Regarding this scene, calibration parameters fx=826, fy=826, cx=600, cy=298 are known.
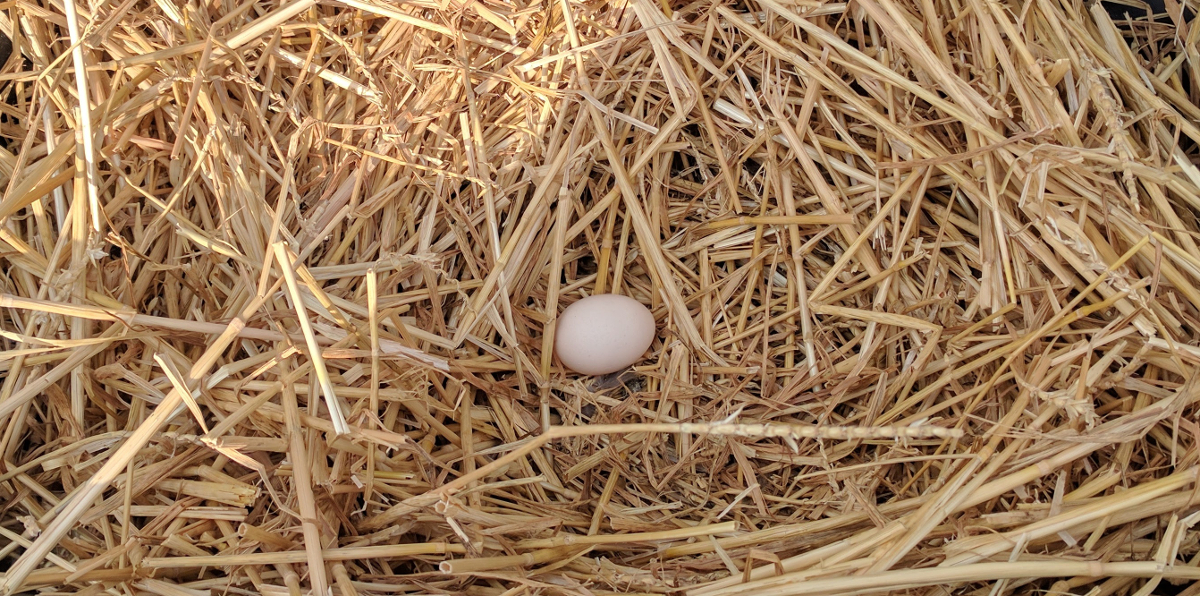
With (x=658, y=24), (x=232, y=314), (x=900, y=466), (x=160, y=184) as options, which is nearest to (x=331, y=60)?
(x=160, y=184)

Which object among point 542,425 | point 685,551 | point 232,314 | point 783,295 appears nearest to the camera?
point 685,551

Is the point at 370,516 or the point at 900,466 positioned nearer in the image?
the point at 370,516

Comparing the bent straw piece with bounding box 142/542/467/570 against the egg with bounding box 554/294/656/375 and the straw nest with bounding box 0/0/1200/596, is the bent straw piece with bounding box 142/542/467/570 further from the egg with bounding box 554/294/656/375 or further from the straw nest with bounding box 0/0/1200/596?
the egg with bounding box 554/294/656/375

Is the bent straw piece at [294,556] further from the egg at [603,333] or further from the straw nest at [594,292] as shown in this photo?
the egg at [603,333]

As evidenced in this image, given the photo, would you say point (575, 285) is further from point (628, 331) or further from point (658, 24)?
point (658, 24)

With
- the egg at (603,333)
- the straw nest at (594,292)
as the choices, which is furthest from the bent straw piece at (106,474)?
the egg at (603,333)

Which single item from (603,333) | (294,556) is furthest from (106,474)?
(603,333)

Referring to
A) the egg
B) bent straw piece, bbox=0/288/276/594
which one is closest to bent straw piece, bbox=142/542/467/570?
bent straw piece, bbox=0/288/276/594
